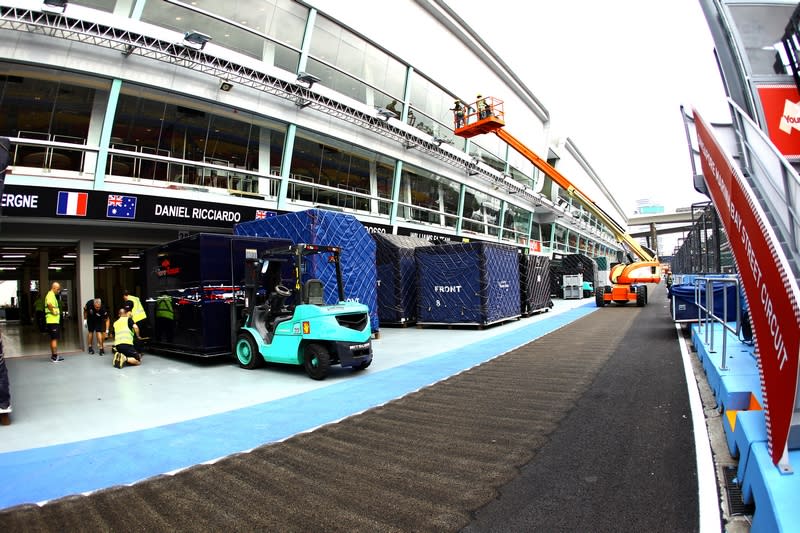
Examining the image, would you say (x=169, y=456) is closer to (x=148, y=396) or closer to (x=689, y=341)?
(x=148, y=396)

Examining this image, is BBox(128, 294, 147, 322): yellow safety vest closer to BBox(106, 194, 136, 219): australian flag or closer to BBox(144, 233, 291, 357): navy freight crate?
BBox(144, 233, 291, 357): navy freight crate

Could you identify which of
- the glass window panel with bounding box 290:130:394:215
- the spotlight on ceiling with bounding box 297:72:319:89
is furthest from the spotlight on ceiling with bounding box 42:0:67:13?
the glass window panel with bounding box 290:130:394:215

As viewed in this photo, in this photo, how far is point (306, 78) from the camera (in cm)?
1493

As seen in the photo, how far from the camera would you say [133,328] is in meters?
10.6

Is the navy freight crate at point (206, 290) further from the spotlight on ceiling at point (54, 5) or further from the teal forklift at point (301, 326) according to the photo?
the spotlight on ceiling at point (54, 5)

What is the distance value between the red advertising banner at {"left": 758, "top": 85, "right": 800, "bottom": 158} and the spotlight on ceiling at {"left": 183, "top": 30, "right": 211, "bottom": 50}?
41.5ft

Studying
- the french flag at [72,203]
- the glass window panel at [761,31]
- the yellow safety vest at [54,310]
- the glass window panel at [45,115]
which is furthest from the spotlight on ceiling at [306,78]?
the glass window panel at [761,31]

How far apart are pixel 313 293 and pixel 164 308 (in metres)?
4.98

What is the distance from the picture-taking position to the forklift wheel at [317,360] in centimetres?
796

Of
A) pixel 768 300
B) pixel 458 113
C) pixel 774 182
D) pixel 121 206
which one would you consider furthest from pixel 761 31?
pixel 458 113

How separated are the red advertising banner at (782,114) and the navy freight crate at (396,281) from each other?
13059 mm

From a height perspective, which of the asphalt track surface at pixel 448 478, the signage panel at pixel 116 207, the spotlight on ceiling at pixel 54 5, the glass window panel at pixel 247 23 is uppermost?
the glass window panel at pixel 247 23

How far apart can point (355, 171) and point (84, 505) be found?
16.9 meters

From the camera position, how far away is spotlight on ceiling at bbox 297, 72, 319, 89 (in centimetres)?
1482
